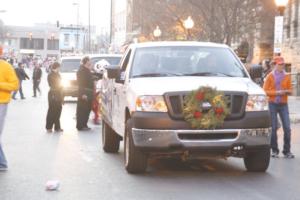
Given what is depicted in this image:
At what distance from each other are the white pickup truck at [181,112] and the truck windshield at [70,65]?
62.8ft

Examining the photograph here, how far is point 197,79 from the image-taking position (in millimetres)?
9953

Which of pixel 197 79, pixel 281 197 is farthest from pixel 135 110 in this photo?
pixel 281 197

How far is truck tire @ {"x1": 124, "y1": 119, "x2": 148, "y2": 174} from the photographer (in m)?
9.56

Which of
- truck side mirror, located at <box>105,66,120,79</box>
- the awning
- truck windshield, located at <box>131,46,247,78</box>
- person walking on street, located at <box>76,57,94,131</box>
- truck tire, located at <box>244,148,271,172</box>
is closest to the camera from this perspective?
truck tire, located at <box>244,148,271,172</box>

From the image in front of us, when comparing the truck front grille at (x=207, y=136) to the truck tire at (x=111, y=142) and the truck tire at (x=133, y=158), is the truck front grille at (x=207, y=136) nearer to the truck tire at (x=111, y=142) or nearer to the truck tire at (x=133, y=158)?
the truck tire at (x=133, y=158)

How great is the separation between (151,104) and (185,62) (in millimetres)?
1442

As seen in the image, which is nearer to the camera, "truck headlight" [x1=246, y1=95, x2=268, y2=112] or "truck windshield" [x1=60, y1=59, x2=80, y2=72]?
"truck headlight" [x1=246, y1=95, x2=268, y2=112]

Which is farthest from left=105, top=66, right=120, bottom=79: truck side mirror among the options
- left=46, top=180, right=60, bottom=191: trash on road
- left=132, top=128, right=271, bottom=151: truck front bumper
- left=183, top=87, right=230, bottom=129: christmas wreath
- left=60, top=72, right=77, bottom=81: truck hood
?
left=60, top=72, right=77, bottom=81: truck hood

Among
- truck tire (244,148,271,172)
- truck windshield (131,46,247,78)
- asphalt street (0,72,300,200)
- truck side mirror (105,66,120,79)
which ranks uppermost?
truck windshield (131,46,247,78)

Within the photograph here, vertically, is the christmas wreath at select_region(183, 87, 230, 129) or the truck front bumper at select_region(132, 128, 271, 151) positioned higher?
the christmas wreath at select_region(183, 87, 230, 129)

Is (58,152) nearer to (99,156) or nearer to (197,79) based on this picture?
(99,156)

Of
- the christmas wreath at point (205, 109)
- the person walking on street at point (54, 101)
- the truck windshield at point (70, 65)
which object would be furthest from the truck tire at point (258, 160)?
the truck windshield at point (70, 65)

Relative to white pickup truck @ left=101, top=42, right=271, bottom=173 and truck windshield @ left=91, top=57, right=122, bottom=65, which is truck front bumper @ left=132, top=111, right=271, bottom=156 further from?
truck windshield @ left=91, top=57, right=122, bottom=65

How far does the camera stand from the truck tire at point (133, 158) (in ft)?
31.4
